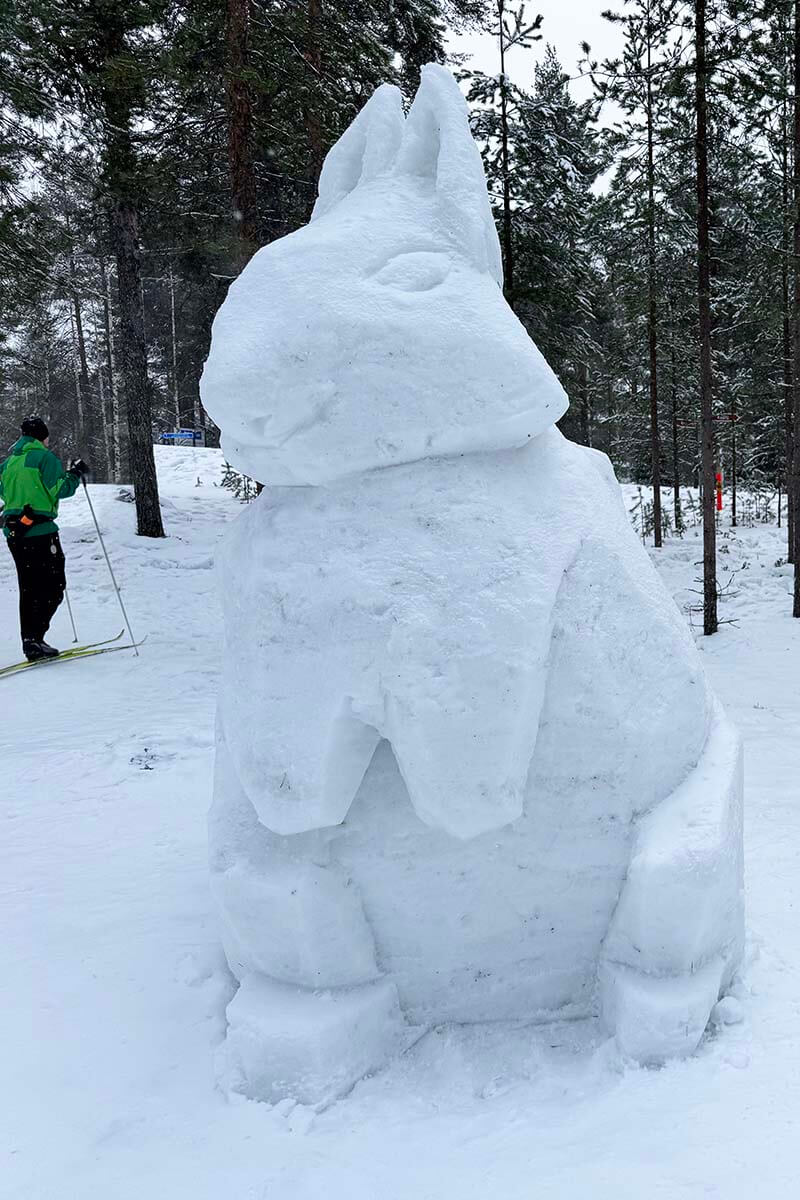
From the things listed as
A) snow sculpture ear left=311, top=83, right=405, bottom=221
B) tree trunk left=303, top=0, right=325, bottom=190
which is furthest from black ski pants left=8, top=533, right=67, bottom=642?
snow sculpture ear left=311, top=83, right=405, bottom=221

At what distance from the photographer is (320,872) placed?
2395 mm

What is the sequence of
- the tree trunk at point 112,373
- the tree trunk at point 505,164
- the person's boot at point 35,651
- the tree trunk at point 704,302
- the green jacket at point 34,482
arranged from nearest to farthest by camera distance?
the green jacket at point 34,482 < the person's boot at point 35,651 < the tree trunk at point 704,302 < the tree trunk at point 505,164 < the tree trunk at point 112,373

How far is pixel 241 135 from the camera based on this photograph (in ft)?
28.4

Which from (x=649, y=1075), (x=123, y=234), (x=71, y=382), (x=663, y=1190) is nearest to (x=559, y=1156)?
(x=663, y=1190)

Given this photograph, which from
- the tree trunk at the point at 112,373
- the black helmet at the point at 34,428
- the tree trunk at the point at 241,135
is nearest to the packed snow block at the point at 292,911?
the black helmet at the point at 34,428

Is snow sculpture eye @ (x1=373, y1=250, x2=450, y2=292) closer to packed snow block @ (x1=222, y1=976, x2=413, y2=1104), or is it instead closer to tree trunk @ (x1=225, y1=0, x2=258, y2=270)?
packed snow block @ (x1=222, y1=976, x2=413, y2=1104)

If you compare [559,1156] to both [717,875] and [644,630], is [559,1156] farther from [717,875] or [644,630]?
[644,630]

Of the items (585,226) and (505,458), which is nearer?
(505,458)

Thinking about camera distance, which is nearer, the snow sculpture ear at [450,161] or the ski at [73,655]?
the snow sculpture ear at [450,161]

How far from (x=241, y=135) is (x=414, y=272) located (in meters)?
7.48

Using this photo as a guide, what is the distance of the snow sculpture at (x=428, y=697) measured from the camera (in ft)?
7.49

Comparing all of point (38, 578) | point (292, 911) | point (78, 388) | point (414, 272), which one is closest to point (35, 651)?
point (38, 578)

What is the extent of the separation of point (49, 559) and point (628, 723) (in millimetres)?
6634

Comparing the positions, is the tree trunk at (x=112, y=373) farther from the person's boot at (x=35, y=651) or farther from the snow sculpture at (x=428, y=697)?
the snow sculpture at (x=428, y=697)
